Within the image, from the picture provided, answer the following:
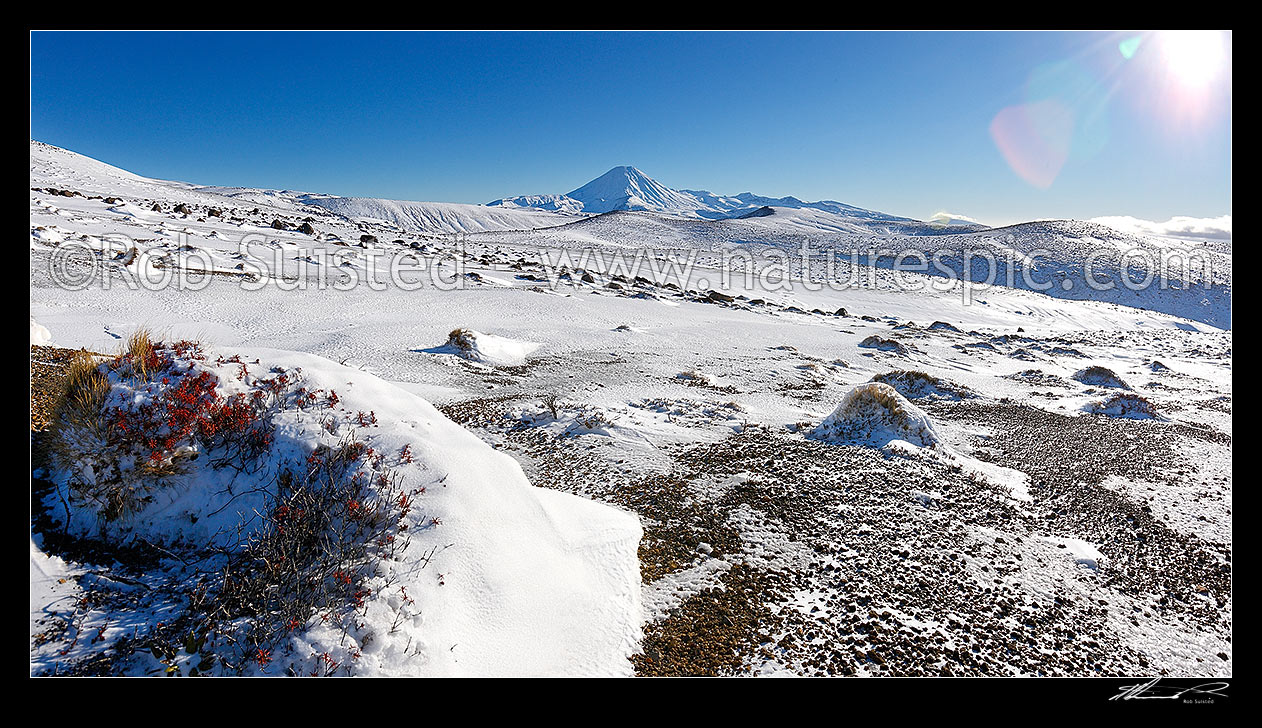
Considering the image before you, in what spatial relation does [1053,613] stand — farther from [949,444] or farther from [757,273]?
[757,273]

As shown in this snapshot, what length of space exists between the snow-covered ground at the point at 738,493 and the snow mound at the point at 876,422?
107mm

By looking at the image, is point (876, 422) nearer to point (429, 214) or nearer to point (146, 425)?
point (146, 425)

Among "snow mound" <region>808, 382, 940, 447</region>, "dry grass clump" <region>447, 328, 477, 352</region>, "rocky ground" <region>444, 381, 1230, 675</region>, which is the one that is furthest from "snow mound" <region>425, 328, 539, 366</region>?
"snow mound" <region>808, 382, 940, 447</region>

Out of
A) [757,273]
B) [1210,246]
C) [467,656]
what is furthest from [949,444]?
[1210,246]

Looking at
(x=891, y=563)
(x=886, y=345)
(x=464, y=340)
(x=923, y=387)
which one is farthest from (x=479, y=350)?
(x=886, y=345)

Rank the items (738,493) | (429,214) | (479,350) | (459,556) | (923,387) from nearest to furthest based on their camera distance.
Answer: (459,556) < (738,493) < (923,387) < (479,350) < (429,214)

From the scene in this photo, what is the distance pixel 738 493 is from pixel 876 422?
338 centimetres

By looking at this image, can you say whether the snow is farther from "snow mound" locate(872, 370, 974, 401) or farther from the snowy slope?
the snowy slope

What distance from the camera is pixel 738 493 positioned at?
6.36m

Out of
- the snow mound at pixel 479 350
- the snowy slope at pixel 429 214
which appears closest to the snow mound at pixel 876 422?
the snow mound at pixel 479 350

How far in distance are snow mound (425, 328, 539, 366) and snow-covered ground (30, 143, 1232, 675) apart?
10 cm

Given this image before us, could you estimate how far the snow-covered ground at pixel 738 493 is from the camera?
3.76 metres

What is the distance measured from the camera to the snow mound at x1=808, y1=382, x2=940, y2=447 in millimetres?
8078
